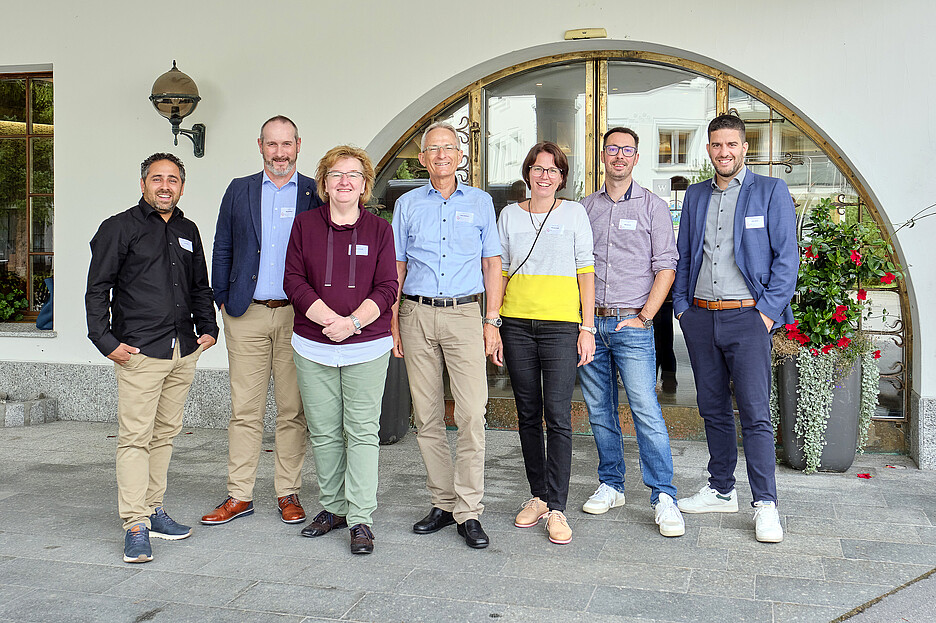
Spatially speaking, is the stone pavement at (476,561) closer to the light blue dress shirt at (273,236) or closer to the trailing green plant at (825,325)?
the trailing green plant at (825,325)

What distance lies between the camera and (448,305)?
365 centimetres

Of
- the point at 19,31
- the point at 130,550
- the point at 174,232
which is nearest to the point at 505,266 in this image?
the point at 174,232

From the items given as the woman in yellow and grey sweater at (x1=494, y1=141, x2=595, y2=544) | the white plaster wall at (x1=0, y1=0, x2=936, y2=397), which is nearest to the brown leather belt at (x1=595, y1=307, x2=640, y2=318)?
the woman in yellow and grey sweater at (x1=494, y1=141, x2=595, y2=544)

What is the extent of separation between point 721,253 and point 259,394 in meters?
2.29

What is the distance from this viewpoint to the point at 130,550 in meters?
3.50

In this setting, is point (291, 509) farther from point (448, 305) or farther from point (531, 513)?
point (448, 305)

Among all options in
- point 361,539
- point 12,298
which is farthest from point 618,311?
point 12,298

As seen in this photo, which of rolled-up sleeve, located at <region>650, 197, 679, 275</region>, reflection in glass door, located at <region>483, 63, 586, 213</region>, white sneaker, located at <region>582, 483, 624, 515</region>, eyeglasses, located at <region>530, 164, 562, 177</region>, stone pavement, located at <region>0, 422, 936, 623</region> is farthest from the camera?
reflection in glass door, located at <region>483, 63, 586, 213</region>

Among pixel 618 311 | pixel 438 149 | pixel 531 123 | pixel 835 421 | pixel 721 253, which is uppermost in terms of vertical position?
pixel 531 123

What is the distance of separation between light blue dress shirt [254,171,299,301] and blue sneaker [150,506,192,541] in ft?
3.54

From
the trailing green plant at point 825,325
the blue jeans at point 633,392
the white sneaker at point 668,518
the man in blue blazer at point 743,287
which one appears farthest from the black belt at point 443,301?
the trailing green plant at point 825,325

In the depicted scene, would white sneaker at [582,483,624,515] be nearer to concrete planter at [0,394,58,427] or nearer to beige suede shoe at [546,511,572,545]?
beige suede shoe at [546,511,572,545]

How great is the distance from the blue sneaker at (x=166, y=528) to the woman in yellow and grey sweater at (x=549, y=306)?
5.27 ft

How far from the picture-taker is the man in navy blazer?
3.95 m
